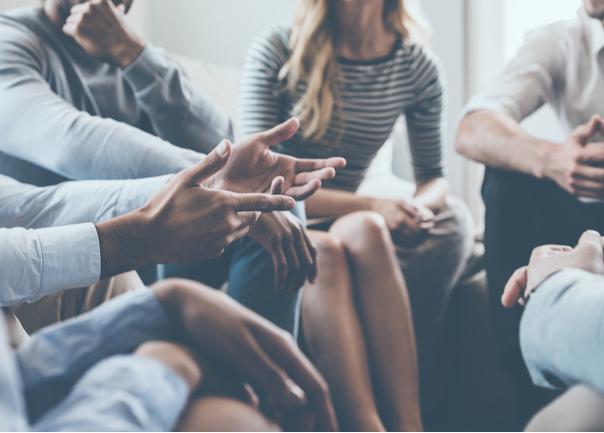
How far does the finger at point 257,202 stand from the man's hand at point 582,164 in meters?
0.21

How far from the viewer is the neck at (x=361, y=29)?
0.69m

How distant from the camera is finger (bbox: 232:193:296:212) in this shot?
0.40 meters

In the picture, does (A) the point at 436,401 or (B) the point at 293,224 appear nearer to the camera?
(B) the point at 293,224

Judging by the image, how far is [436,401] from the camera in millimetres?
762

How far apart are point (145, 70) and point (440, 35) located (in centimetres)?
68

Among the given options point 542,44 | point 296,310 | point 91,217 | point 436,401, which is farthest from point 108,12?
point 436,401

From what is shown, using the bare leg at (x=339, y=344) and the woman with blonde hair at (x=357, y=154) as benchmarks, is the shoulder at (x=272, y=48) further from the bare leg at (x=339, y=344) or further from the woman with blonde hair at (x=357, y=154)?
the bare leg at (x=339, y=344)

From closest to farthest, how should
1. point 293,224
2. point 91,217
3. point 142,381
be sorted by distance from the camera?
1. point 142,381
2. point 91,217
3. point 293,224

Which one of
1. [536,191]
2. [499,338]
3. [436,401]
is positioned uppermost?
[536,191]

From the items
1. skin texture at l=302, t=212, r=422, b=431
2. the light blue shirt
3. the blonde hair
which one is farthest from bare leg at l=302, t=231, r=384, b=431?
the light blue shirt

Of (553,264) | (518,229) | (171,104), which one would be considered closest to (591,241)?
(553,264)

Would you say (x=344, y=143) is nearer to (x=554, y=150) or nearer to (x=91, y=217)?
(x=554, y=150)

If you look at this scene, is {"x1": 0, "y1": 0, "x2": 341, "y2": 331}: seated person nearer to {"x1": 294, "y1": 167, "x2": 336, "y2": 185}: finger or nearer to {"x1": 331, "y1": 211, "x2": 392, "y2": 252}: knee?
{"x1": 294, "y1": 167, "x2": 336, "y2": 185}: finger

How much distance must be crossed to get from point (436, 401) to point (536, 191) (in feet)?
0.82
